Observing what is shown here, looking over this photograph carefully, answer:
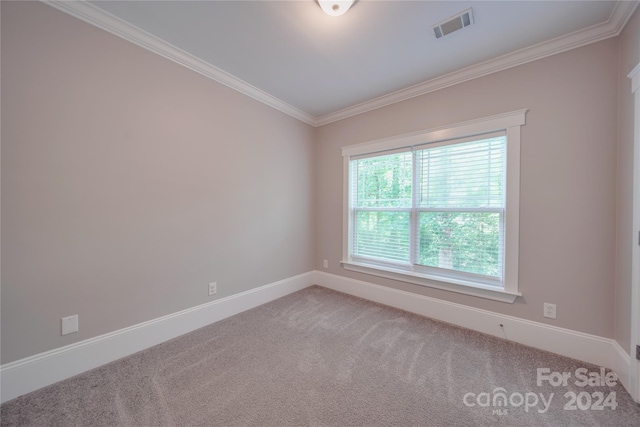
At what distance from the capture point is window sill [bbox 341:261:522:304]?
2.16m

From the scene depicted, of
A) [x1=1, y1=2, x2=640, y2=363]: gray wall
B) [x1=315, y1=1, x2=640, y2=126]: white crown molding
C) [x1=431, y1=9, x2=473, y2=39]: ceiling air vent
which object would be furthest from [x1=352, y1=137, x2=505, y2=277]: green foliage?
[x1=431, y1=9, x2=473, y2=39]: ceiling air vent

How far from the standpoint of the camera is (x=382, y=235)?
9.92 feet

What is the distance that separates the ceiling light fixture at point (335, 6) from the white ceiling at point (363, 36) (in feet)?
0.29

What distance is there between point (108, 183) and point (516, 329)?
364 centimetres

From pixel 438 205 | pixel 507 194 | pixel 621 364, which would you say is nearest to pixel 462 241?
pixel 438 205

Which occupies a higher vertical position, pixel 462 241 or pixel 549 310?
pixel 462 241

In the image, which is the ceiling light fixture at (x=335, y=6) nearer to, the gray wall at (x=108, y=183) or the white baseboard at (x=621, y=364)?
the gray wall at (x=108, y=183)

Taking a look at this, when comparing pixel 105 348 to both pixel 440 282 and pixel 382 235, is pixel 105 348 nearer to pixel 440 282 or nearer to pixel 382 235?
pixel 382 235

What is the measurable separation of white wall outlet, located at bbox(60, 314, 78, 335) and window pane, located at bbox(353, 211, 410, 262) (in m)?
2.78

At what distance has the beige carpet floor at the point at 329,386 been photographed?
1.32 metres

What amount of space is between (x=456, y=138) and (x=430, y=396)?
89.9 inches

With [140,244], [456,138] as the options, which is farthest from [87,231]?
[456,138]

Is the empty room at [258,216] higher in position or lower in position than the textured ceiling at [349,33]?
lower

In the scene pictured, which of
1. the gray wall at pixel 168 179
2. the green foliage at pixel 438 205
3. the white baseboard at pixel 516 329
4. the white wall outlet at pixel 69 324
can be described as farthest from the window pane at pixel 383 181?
the white wall outlet at pixel 69 324
